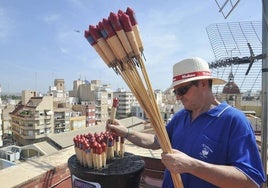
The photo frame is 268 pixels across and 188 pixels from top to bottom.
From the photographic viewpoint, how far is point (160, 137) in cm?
128

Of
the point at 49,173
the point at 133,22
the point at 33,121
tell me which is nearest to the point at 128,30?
the point at 133,22

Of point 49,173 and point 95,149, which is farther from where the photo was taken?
point 49,173

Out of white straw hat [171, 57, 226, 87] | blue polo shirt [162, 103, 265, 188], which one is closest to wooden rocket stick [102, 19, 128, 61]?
white straw hat [171, 57, 226, 87]

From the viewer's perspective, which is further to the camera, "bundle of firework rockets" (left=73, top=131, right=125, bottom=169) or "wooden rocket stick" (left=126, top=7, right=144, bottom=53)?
"bundle of firework rockets" (left=73, top=131, right=125, bottom=169)

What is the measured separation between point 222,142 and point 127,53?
0.61 m

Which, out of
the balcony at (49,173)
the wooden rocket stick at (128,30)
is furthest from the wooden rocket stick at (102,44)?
the balcony at (49,173)

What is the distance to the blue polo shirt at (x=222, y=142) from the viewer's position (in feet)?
3.87

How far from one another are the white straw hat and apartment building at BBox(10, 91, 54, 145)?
3733cm

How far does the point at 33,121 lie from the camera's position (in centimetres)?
3609

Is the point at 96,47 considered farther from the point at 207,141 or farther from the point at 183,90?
the point at 207,141

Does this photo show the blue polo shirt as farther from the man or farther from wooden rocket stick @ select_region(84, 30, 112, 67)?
wooden rocket stick @ select_region(84, 30, 112, 67)

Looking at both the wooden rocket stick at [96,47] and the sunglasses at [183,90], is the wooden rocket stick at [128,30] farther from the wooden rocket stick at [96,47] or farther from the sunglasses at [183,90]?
the sunglasses at [183,90]

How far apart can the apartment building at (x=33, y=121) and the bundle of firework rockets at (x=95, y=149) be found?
36839mm

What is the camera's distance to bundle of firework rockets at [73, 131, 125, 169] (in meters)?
1.50
